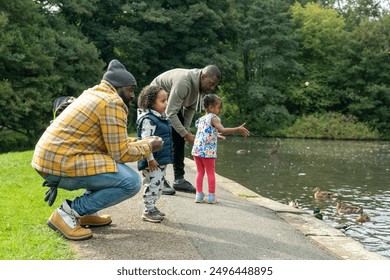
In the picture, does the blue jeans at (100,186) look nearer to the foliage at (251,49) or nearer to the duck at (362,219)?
the duck at (362,219)

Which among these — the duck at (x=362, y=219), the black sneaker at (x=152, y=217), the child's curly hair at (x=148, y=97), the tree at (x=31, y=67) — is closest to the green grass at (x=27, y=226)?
the black sneaker at (x=152, y=217)

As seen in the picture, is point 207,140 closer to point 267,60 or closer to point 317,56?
point 267,60

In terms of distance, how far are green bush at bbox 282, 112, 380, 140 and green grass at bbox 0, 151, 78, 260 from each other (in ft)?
103

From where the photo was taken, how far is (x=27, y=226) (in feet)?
16.5

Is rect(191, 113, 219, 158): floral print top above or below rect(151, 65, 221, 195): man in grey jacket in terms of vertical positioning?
below

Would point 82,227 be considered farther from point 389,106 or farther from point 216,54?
point 389,106

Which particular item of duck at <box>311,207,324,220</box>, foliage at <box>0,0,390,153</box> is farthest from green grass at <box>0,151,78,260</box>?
foliage at <box>0,0,390,153</box>

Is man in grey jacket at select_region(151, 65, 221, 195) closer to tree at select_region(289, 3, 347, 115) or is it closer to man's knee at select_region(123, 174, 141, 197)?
man's knee at select_region(123, 174, 141, 197)

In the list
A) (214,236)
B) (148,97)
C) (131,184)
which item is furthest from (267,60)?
(131,184)

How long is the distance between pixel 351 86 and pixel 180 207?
39.0m

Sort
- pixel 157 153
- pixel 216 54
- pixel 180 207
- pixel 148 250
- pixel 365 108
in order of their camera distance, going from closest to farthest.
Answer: pixel 148 250 < pixel 157 153 < pixel 180 207 < pixel 216 54 < pixel 365 108

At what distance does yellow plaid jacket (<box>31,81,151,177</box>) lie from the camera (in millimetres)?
4434
